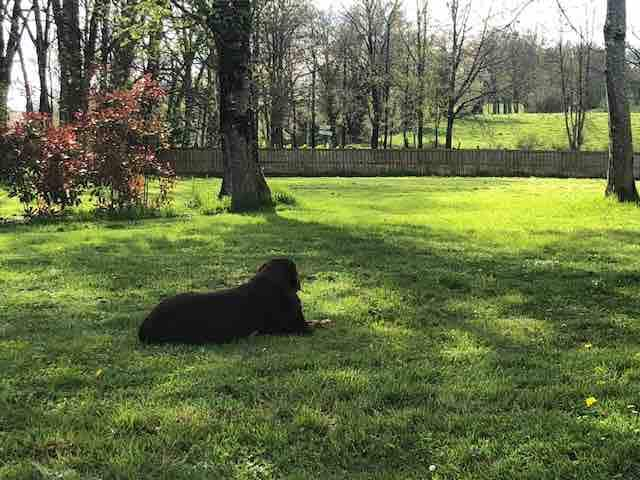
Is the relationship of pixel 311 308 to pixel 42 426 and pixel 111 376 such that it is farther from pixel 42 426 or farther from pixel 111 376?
pixel 42 426

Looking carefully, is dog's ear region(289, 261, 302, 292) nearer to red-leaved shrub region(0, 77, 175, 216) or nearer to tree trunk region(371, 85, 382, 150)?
red-leaved shrub region(0, 77, 175, 216)

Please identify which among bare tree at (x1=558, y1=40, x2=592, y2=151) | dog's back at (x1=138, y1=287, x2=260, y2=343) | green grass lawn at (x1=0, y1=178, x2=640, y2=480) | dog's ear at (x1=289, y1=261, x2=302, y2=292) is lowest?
green grass lawn at (x1=0, y1=178, x2=640, y2=480)

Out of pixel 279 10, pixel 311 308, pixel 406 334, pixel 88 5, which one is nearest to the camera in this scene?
pixel 406 334

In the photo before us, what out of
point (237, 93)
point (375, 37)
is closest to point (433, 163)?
point (375, 37)

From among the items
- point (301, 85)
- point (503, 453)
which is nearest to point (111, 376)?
point (503, 453)

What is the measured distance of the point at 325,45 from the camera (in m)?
48.2

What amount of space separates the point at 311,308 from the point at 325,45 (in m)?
45.0

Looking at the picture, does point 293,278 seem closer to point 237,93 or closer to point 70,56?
point 237,93

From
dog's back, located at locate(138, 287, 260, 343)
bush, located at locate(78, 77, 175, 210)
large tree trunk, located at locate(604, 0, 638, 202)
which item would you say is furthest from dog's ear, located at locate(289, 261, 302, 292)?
large tree trunk, located at locate(604, 0, 638, 202)

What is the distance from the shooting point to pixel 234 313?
4848 mm

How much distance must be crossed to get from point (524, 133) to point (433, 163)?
2185 cm

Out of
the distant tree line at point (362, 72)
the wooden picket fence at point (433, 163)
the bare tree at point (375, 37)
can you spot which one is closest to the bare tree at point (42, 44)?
the distant tree line at point (362, 72)

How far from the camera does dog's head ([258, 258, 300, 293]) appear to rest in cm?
502

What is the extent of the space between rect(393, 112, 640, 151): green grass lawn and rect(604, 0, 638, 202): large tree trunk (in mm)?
33889
